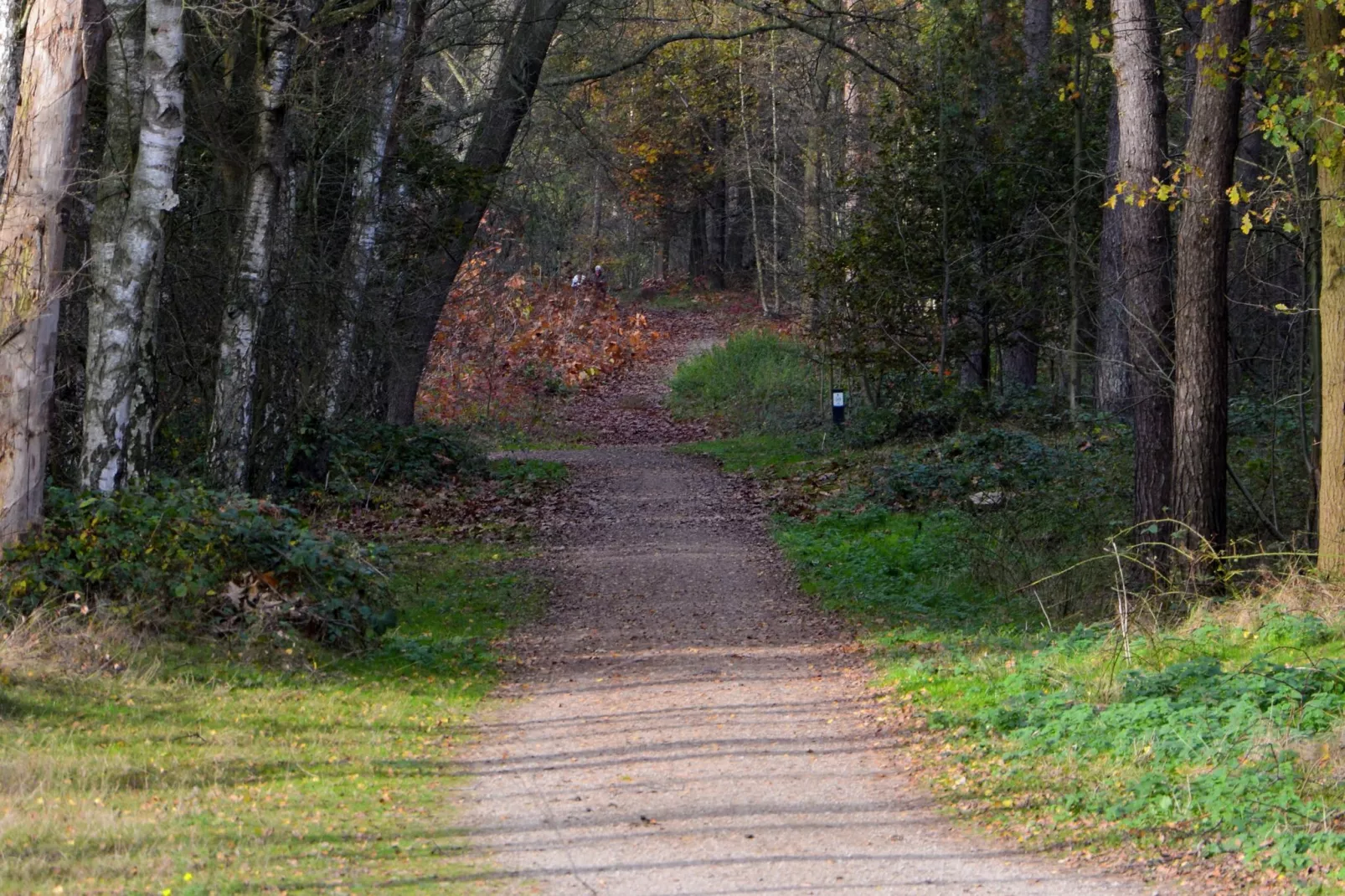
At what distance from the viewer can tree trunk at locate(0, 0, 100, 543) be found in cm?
976

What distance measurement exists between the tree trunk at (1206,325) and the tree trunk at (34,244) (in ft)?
28.1

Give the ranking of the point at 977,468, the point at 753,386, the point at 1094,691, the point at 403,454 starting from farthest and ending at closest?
the point at 753,386 < the point at 403,454 < the point at 977,468 < the point at 1094,691

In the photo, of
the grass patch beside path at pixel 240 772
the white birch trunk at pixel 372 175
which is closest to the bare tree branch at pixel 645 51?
the white birch trunk at pixel 372 175

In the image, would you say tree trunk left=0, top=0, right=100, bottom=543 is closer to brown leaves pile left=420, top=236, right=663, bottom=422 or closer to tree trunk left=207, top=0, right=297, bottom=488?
tree trunk left=207, top=0, right=297, bottom=488

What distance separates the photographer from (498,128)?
857 inches

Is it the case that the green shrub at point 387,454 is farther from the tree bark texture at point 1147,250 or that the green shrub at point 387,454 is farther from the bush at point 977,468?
the tree bark texture at point 1147,250

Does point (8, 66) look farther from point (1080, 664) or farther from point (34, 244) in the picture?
point (1080, 664)

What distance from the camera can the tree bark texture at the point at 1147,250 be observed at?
474 inches

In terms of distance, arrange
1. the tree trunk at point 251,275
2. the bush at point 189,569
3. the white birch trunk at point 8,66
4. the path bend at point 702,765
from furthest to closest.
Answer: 1. the tree trunk at point 251,275
2. the white birch trunk at point 8,66
3. the bush at point 189,569
4. the path bend at point 702,765

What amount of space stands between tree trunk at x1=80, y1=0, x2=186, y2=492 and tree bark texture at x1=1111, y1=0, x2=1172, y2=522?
309 inches

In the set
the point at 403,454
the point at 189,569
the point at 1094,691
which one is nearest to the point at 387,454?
the point at 403,454

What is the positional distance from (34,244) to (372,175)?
8435 millimetres

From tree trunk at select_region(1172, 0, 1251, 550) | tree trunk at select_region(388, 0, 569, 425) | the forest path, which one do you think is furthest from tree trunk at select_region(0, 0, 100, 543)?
tree trunk at select_region(388, 0, 569, 425)

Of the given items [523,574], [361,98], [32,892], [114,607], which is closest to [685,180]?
[361,98]
